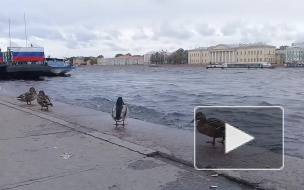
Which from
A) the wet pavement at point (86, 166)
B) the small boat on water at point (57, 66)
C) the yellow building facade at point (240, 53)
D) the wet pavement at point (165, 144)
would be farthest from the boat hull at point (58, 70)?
the yellow building facade at point (240, 53)

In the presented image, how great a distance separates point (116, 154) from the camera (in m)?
5.07

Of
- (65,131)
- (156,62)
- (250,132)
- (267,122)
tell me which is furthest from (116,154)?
(156,62)

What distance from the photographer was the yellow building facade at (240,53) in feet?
473

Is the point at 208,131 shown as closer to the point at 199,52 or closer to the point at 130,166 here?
the point at 130,166

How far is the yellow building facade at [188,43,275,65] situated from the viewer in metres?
144

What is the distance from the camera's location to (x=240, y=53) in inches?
5763

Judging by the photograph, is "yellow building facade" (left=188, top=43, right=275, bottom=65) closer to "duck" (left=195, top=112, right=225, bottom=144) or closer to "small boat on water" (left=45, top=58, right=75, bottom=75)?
"small boat on water" (left=45, top=58, right=75, bottom=75)

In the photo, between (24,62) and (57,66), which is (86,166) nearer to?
(24,62)

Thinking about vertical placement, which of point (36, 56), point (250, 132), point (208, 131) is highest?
point (36, 56)

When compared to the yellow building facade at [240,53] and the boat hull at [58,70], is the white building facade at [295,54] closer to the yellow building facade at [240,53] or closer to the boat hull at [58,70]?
the yellow building facade at [240,53]

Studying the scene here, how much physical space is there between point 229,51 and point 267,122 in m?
143
